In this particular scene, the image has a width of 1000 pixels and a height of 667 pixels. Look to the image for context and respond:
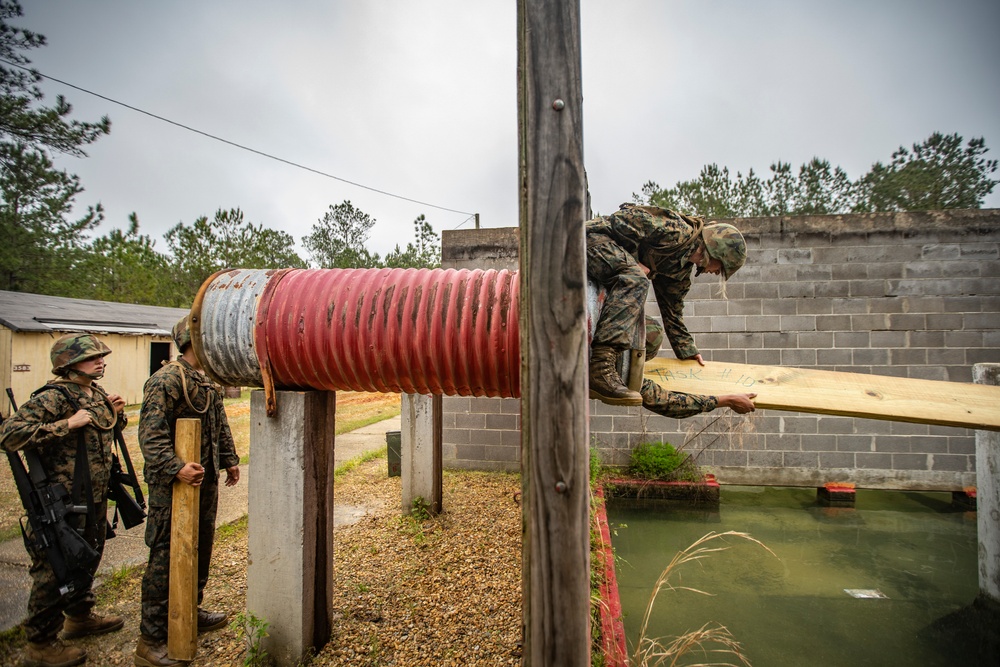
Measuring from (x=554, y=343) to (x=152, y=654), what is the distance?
2995mm

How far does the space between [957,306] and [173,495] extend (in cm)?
776

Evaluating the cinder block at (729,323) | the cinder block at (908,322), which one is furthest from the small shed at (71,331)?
the cinder block at (908,322)

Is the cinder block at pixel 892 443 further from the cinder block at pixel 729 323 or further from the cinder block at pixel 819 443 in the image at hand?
the cinder block at pixel 729 323

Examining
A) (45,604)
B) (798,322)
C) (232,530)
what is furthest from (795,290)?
(45,604)

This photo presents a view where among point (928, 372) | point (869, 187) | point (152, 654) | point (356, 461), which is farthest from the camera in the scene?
point (869, 187)

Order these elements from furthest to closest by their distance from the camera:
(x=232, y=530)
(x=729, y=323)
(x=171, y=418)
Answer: (x=729, y=323), (x=232, y=530), (x=171, y=418)

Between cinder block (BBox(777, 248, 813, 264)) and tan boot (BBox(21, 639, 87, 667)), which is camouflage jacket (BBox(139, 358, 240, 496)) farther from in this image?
cinder block (BBox(777, 248, 813, 264))

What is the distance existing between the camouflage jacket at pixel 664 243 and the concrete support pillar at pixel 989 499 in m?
2.03

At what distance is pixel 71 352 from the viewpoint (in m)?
2.98

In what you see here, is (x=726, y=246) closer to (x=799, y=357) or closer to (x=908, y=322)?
(x=799, y=357)

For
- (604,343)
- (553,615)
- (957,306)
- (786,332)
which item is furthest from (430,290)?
(957,306)

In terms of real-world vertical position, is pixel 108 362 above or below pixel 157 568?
above

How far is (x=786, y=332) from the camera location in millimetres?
5836

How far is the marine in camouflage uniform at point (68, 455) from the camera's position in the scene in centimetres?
263
